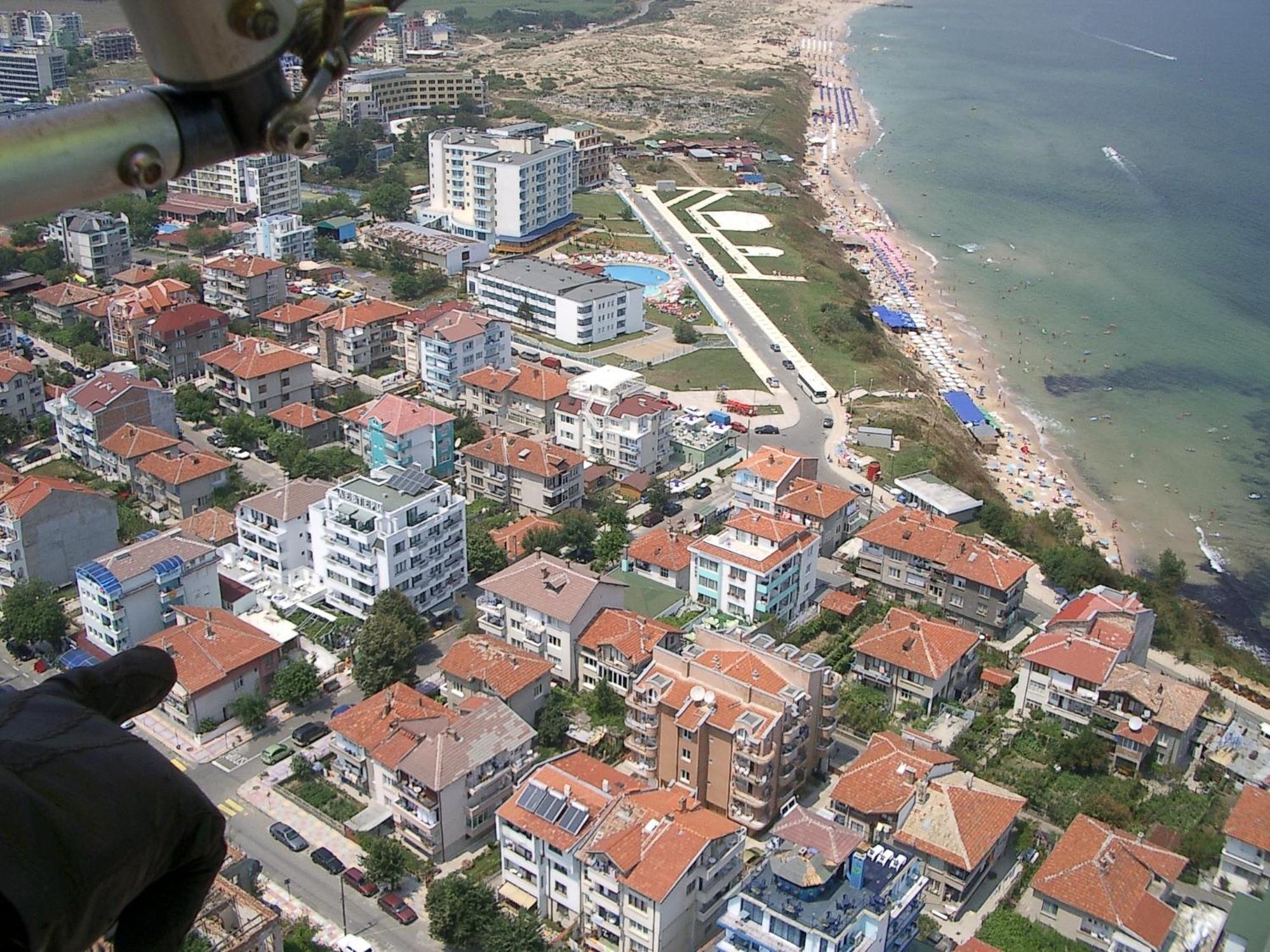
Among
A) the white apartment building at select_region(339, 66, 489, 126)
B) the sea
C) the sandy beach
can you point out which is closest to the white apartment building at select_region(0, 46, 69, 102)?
the white apartment building at select_region(339, 66, 489, 126)

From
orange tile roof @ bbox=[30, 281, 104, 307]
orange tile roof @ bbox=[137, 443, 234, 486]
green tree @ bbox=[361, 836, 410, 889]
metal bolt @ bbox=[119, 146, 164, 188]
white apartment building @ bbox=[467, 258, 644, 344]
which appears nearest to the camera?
metal bolt @ bbox=[119, 146, 164, 188]

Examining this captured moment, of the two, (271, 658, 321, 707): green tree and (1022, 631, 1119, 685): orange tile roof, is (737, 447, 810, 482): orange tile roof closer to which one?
(1022, 631, 1119, 685): orange tile roof

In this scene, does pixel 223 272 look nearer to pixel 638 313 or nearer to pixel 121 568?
pixel 638 313

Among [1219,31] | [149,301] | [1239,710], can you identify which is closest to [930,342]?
[1239,710]

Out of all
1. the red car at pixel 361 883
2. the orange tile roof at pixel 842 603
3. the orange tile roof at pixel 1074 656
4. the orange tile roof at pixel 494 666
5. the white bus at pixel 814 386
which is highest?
the orange tile roof at pixel 1074 656

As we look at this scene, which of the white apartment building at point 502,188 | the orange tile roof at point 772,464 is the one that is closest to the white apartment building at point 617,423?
the orange tile roof at point 772,464

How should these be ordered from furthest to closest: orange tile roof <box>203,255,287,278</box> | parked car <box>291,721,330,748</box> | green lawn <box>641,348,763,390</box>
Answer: orange tile roof <box>203,255,287,278</box>
green lawn <box>641,348,763,390</box>
parked car <box>291,721,330,748</box>

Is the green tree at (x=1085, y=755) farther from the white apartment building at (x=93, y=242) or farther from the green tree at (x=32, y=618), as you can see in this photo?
the white apartment building at (x=93, y=242)
